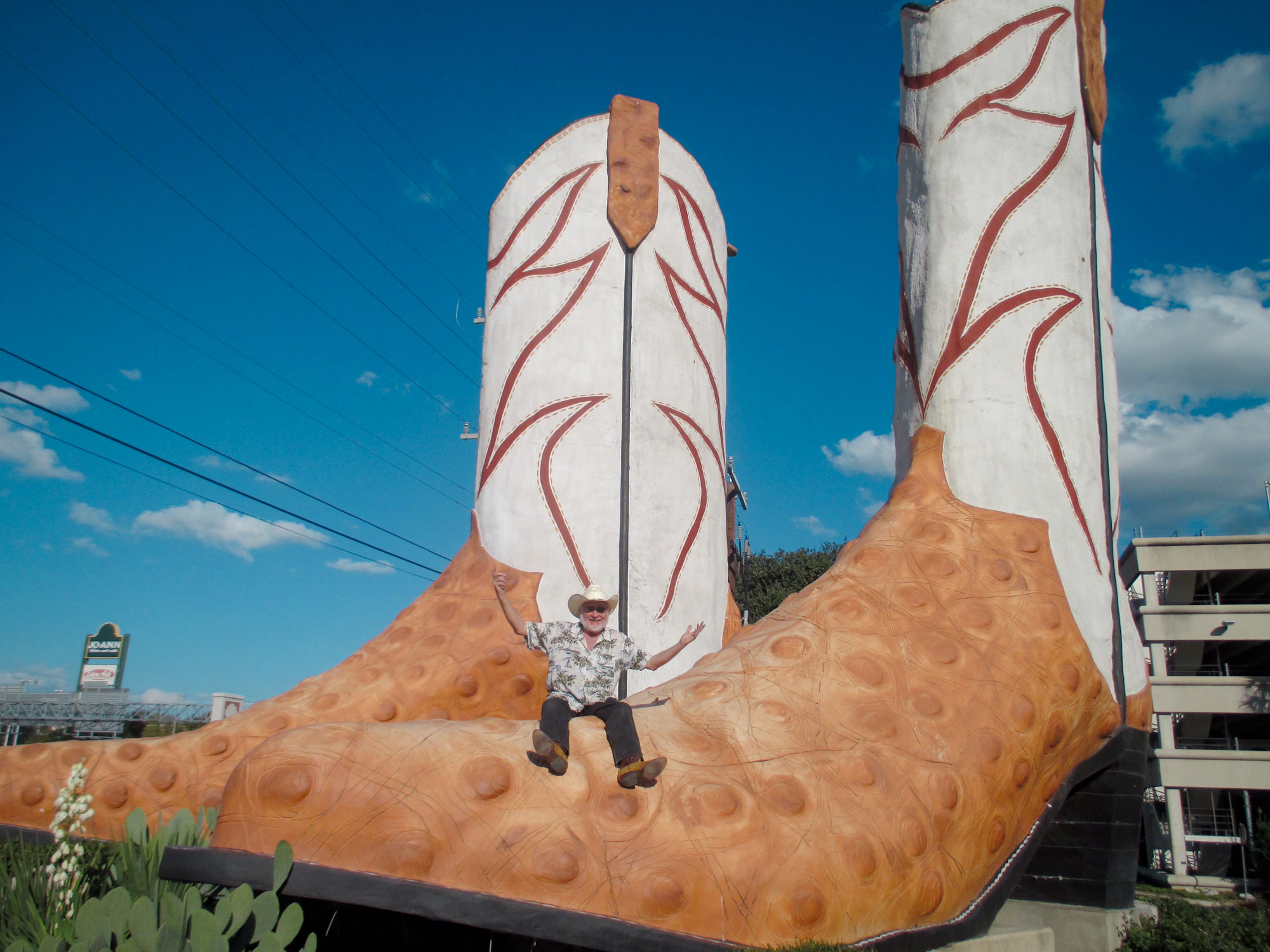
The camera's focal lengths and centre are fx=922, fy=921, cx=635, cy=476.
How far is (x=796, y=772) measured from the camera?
294cm

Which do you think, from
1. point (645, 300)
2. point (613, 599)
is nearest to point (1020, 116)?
point (645, 300)

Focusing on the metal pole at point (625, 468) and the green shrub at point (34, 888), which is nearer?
the green shrub at point (34, 888)

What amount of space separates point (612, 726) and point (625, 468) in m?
3.21

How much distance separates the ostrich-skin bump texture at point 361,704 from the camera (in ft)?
13.7

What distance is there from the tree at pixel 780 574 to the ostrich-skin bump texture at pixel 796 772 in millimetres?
18873

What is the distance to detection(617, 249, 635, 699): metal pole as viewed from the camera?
18.2ft

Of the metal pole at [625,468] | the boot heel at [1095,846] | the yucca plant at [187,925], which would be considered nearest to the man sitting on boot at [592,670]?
the yucca plant at [187,925]

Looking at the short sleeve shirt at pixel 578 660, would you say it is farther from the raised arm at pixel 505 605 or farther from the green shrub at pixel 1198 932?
the green shrub at pixel 1198 932

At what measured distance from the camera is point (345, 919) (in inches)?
138

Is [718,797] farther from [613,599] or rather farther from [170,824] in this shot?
[170,824]

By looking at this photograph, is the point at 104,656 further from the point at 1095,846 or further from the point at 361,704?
the point at 1095,846

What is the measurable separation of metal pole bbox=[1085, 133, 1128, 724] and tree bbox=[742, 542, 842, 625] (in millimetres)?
18058

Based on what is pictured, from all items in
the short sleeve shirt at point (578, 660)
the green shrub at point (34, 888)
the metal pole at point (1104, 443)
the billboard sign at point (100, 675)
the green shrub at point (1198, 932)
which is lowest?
the green shrub at point (1198, 932)

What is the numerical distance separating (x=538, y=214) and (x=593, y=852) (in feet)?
15.9
